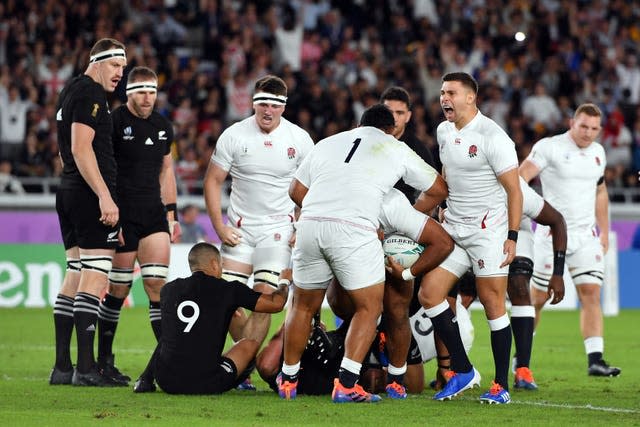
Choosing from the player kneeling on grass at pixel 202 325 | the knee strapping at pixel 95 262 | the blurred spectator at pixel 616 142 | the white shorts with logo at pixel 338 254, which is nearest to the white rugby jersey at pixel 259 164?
the knee strapping at pixel 95 262

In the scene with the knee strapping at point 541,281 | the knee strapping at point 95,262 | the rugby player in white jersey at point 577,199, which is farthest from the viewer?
the knee strapping at point 541,281

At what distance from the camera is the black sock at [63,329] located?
998 cm

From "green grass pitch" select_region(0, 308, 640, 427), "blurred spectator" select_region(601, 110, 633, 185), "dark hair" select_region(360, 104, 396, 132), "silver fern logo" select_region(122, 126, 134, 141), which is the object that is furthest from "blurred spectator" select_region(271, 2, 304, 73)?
"dark hair" select_region(360, 104, 396, 132)

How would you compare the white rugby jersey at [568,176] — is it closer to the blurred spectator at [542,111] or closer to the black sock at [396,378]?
the black sock at [396,378]

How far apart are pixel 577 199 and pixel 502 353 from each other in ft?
10.5

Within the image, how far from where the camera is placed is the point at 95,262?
981 centimetres

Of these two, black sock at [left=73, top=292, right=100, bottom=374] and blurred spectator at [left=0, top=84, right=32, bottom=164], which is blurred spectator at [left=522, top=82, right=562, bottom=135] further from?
black sock at [left=73, top=292, right=100, bottom=374]

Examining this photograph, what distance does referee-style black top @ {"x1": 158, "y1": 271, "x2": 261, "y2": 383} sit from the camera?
9.02 meters

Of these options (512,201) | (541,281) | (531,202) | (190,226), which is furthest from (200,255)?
(190,226)

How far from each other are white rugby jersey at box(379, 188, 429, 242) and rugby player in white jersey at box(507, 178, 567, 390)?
89cm

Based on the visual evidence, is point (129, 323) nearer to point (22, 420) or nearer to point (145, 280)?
point (145, 280)

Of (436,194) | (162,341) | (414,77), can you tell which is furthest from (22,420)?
(414,77)

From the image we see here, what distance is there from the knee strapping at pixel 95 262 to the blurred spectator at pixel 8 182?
10.9 m

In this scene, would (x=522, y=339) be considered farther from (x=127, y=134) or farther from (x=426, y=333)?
(x=127, y=134)
